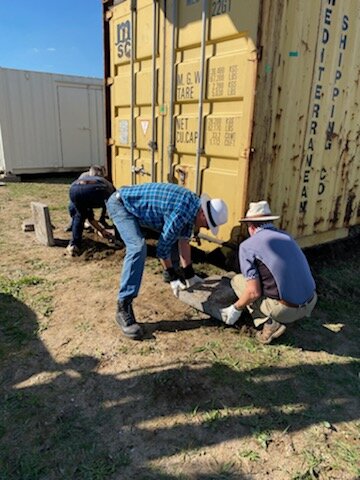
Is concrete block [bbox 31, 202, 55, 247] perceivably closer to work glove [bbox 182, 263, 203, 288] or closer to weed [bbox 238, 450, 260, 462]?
work glove [bbox 182, 263, 203, 288]

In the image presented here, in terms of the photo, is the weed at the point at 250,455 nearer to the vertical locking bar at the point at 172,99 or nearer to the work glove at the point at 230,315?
the work glove at the point at 230,315

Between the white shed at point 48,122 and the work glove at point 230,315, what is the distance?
31.9ft

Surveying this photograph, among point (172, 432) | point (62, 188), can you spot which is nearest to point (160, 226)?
point (172, 432)

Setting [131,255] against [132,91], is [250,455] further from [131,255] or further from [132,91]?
[132,91]

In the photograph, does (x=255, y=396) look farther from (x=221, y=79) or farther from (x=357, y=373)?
(x=221, y=79)

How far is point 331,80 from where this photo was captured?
401cm

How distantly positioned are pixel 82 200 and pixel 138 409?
3.27 m

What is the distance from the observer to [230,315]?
3.38 meters

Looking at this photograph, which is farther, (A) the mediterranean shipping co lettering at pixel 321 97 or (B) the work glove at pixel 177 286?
(B) the work glove at pixel 177 286

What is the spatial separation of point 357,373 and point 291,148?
2247 mm

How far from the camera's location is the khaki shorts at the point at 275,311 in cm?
315

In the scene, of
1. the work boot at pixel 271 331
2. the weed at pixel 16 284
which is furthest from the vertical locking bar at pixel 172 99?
the work boot at pixel 271 331

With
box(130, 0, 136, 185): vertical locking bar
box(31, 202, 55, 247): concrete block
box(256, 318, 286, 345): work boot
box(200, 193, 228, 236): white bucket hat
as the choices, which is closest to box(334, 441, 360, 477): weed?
box(256, 318, 286, 345): work boot

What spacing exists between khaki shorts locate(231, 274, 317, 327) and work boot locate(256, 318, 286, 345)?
44 millimetres
